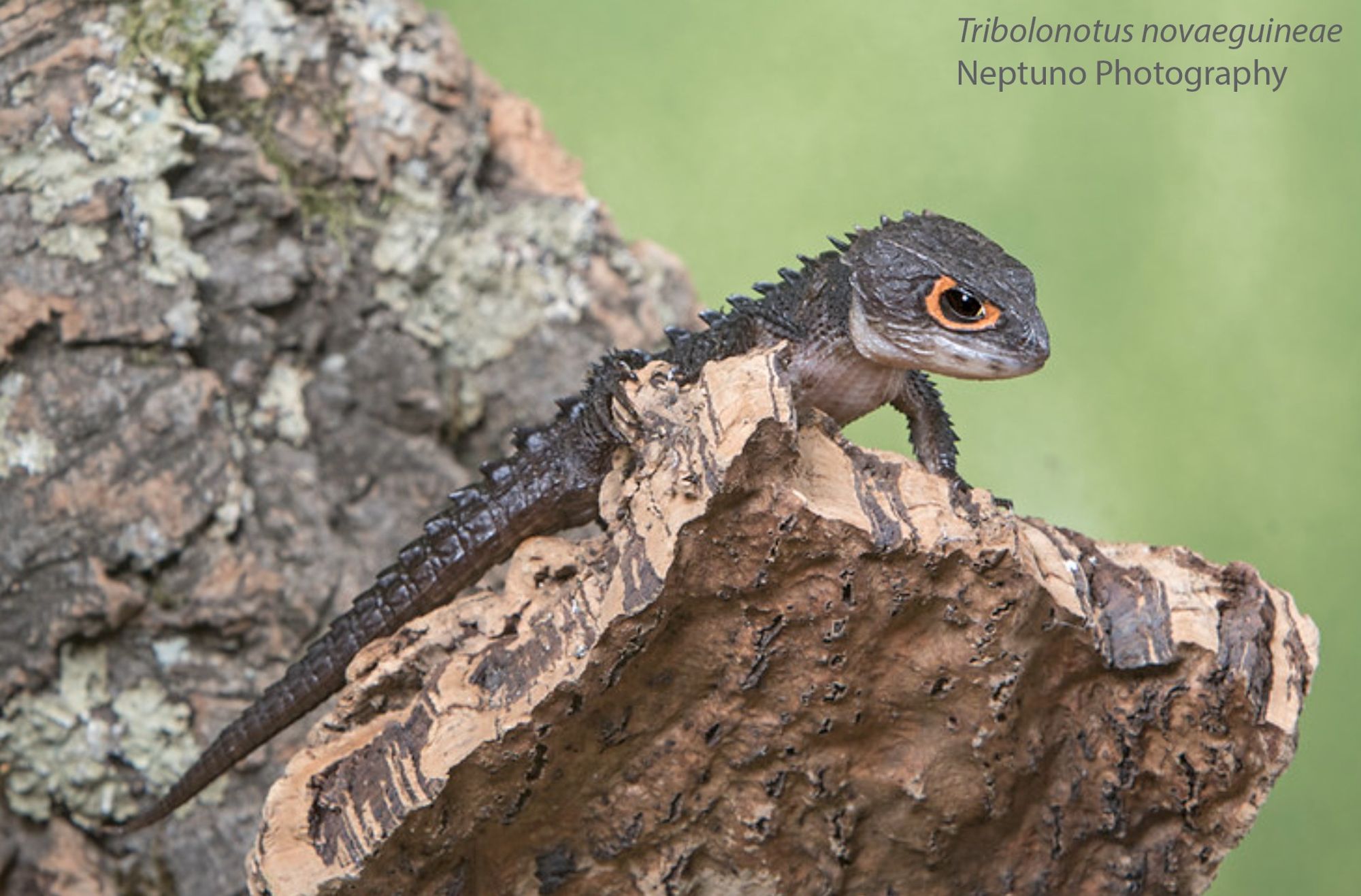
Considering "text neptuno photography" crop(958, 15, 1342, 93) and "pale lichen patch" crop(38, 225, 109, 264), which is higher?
"text neptuno photography" crop(958, 15, 1342, 93)

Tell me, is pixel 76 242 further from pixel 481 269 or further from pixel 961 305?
pixel 961 305

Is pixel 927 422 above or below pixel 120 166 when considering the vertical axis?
below

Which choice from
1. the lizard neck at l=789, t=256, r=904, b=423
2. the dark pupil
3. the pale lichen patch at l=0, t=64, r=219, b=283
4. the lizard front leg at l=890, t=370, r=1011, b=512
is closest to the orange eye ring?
the dark pupil

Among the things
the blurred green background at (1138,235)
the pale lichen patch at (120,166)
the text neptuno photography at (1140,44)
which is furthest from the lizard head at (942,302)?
the pale lichen patch at (120,166)

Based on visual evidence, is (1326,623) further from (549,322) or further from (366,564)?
(366,564)

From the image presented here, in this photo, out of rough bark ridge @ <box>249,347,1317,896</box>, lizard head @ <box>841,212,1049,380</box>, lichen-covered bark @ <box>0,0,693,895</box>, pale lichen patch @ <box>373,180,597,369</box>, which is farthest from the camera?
pale lichen patch @ <box>373,180,597,369</box>

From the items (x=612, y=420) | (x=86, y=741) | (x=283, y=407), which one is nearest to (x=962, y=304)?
(x=612, y=420)

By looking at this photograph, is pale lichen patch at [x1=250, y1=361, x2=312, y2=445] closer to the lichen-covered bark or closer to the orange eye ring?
the lichen-covered bark
